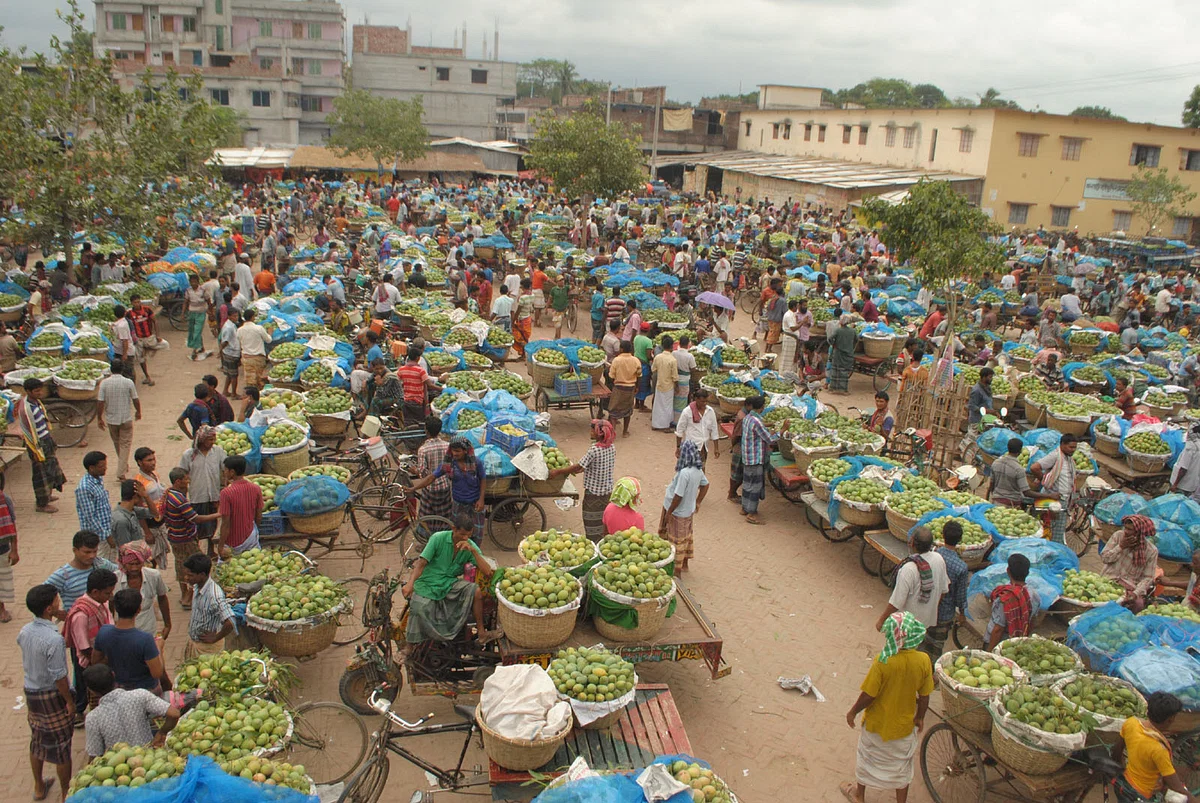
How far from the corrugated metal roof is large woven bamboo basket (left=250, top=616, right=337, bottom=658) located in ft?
87.2

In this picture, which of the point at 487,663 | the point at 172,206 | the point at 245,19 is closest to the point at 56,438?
the point at 172,206

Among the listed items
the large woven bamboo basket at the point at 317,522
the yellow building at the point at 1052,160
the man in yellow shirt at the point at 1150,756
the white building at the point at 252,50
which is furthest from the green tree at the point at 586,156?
the white building at the point at 252,50

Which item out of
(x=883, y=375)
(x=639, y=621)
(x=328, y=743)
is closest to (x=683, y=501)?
(x=639, y=621)

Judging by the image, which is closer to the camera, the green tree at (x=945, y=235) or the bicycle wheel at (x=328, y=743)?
the bicycle wheel at (x=328, y=743)

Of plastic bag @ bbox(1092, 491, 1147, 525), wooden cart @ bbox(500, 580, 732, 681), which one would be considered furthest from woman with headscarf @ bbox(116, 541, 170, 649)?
plastic bag @ bbox(1092, 491, 1147, 525)

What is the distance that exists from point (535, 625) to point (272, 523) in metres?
3.32

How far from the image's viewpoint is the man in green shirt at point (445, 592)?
6.01 metres

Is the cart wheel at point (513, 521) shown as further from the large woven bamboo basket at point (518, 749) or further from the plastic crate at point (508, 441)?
the large woven bamboo basket at point (518, 749)

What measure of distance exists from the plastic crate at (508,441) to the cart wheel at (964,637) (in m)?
4.69

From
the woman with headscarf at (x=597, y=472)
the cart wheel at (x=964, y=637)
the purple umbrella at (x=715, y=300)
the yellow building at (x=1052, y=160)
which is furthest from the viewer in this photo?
the yellow building at (x=1052, y=160)

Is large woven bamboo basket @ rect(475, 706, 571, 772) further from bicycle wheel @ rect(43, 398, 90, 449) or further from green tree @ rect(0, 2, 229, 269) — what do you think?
green tree @ rect(0, 2, 229, 269)

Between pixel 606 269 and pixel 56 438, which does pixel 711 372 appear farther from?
pixel 56 438

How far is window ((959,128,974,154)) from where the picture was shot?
121 feet

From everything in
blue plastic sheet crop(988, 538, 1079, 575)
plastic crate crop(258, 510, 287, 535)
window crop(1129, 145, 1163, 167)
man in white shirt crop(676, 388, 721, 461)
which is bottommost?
plastic crate crop(258, 510, 287, 535)
